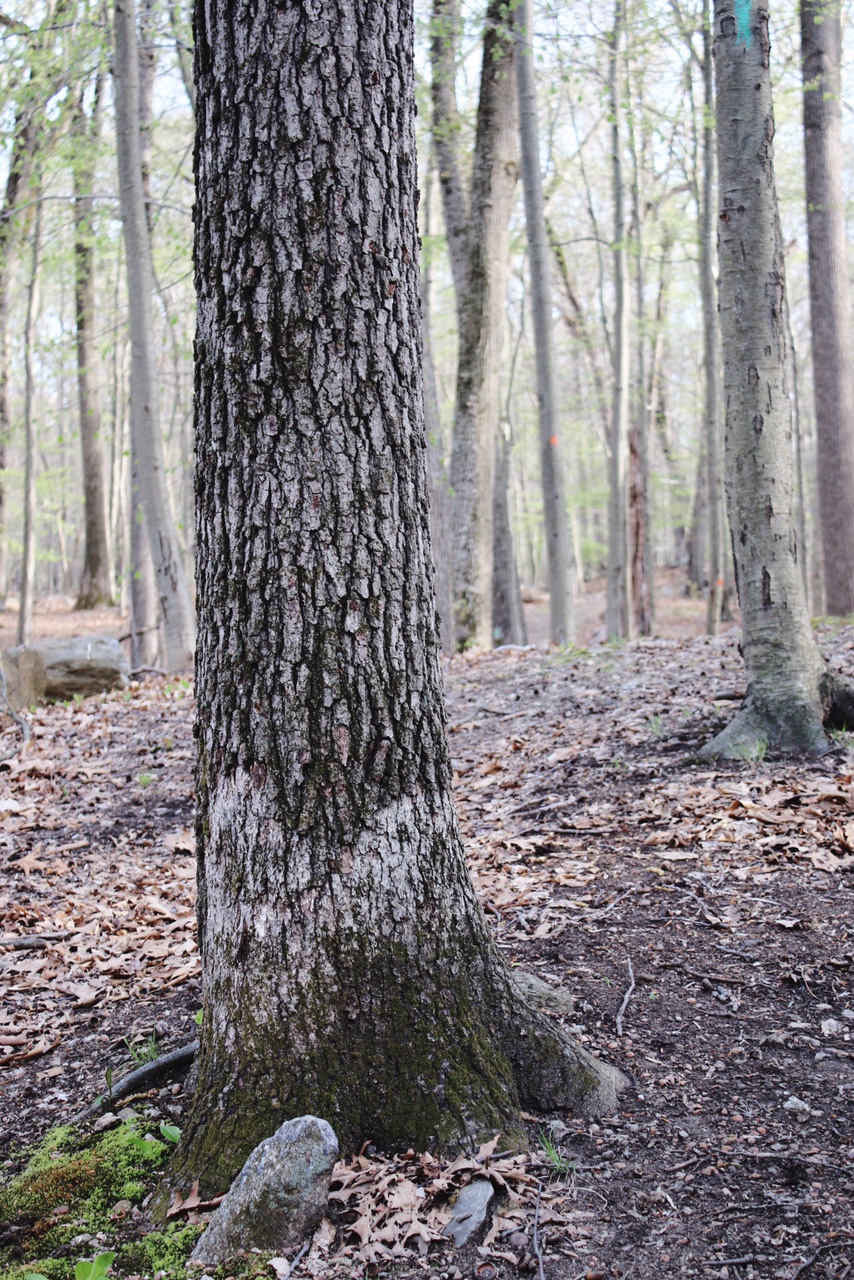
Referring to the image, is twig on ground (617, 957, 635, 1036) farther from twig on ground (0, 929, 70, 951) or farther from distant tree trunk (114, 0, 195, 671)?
distant tree trunk (114, 0, 195, 671)

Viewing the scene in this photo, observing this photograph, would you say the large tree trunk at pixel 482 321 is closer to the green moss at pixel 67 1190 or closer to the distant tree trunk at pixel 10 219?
the distant tree trunk at pixel 10 219

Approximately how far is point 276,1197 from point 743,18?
5.72 metres

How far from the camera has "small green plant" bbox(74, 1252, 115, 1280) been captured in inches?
69.8

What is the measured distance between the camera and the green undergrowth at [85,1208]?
2.04m

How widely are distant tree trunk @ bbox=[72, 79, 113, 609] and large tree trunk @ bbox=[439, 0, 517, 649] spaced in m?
4.36

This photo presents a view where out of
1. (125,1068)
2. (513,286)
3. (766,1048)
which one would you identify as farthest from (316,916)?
(513,286)

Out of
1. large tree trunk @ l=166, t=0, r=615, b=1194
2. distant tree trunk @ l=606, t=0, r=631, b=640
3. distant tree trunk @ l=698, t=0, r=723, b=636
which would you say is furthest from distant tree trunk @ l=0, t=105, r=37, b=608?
distant tree trunk @ l=698, t=0, r=723, b=636

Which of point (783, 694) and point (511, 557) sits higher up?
point (511, 557)

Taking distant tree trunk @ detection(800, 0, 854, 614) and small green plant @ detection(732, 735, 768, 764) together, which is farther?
distant tree trunk @ detection(800, 0, 854, 614)

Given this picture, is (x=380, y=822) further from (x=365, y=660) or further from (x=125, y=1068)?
(x=125, y=1068)

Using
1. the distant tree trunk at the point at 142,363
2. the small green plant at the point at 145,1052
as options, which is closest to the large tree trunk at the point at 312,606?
the small green plant at the point at 145,1052

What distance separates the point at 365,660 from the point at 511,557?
A: 13.5 m

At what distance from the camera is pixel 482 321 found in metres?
10.5

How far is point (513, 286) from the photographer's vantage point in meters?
22.8
